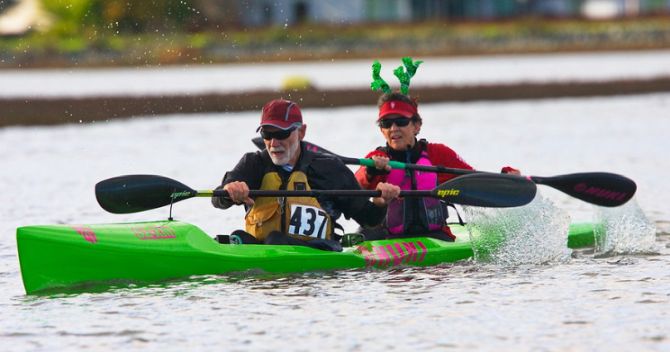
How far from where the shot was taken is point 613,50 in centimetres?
7562

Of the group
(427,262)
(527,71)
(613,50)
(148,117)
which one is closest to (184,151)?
(148,117)

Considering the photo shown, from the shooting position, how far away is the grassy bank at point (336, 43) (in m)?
76.6

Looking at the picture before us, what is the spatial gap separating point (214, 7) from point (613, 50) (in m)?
21.8

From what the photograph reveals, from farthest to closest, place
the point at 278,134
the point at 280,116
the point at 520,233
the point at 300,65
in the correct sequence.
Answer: the point at 300,65 < the point at 520,233 < the point at 278,134 < the point at 280,116

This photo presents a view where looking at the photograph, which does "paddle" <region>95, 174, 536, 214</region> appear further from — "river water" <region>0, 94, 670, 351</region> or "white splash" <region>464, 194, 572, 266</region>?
Result: "river water" <region>0, 94, 670, 351</region>

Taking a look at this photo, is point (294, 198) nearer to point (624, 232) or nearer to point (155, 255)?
point (155, 255)

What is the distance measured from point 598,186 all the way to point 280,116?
393cm

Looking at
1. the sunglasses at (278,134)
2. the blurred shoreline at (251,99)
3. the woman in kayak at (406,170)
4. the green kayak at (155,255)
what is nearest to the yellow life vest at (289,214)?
the green kayak at (155,255)

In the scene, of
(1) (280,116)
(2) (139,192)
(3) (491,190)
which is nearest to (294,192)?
(1) (280,116)

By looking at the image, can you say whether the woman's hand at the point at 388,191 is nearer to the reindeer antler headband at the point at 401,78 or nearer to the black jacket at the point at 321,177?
the black jacket at the point at 321,177

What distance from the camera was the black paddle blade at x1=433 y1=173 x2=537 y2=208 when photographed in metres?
13.7

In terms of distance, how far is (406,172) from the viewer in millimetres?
14094

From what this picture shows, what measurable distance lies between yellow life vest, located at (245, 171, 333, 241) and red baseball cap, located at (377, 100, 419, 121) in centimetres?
108

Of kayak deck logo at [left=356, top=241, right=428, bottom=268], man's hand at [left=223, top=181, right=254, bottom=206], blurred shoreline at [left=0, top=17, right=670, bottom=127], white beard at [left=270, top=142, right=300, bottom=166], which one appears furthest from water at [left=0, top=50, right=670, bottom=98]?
man's hand at [left=223, top=181, right=254, bottom=206]
